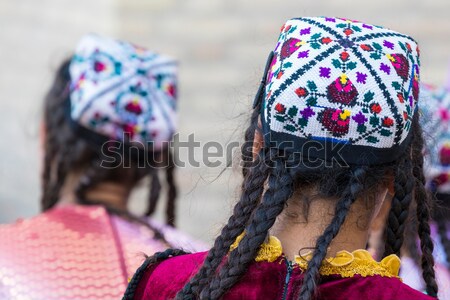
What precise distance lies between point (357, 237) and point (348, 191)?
116 mm

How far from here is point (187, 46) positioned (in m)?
4.35

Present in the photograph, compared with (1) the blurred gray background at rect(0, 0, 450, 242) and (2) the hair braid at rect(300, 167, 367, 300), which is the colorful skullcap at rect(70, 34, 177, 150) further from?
(2) the hair braid at rect(300, 167, 367, 300)

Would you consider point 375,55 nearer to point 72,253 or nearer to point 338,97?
point 338,97

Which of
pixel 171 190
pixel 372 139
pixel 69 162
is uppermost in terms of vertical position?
pixel 372 139

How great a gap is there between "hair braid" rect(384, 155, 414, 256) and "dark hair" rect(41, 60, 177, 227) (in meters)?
0.96

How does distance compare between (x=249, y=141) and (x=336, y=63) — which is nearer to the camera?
(x=336, y=63)

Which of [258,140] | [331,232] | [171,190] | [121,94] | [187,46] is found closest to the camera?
[331,232]

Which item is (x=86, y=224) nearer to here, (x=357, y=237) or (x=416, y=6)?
(x=357, y=237)

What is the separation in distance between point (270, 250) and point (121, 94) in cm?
114

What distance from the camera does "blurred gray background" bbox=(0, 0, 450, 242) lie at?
12.5 ft

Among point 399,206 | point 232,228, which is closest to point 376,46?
point 399,206

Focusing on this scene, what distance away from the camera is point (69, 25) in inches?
191

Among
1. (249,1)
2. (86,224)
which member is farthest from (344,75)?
(249,1)

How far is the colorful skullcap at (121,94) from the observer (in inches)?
101
